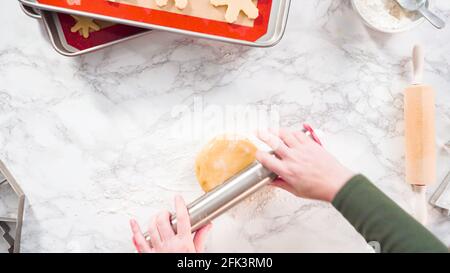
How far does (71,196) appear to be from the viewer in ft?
2.46

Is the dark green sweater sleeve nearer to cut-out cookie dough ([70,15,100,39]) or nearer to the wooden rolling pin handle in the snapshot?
the wooden rolling pin handle

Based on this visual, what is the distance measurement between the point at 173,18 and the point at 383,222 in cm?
42

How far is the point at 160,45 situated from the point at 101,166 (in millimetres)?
232

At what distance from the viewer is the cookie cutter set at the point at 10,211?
71 centimetres

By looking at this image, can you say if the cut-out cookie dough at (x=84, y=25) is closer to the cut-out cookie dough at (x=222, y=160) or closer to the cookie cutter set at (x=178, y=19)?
the cookie cutter set at (x=178, y=19)

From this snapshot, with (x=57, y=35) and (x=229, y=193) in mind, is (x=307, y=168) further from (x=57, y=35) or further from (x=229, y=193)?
(x=57, y=35)

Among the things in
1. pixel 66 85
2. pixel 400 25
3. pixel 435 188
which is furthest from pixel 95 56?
pixel 435 188

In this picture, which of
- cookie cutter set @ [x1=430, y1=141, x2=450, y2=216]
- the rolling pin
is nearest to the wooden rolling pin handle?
the rolling pin

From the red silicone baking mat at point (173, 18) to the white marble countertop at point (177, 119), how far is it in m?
0.06

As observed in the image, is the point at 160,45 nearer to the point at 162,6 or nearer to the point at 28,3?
the point at 162,6

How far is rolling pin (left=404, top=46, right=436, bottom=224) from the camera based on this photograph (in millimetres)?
683

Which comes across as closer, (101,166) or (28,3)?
(28,3)

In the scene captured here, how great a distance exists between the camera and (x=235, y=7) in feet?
2.13
